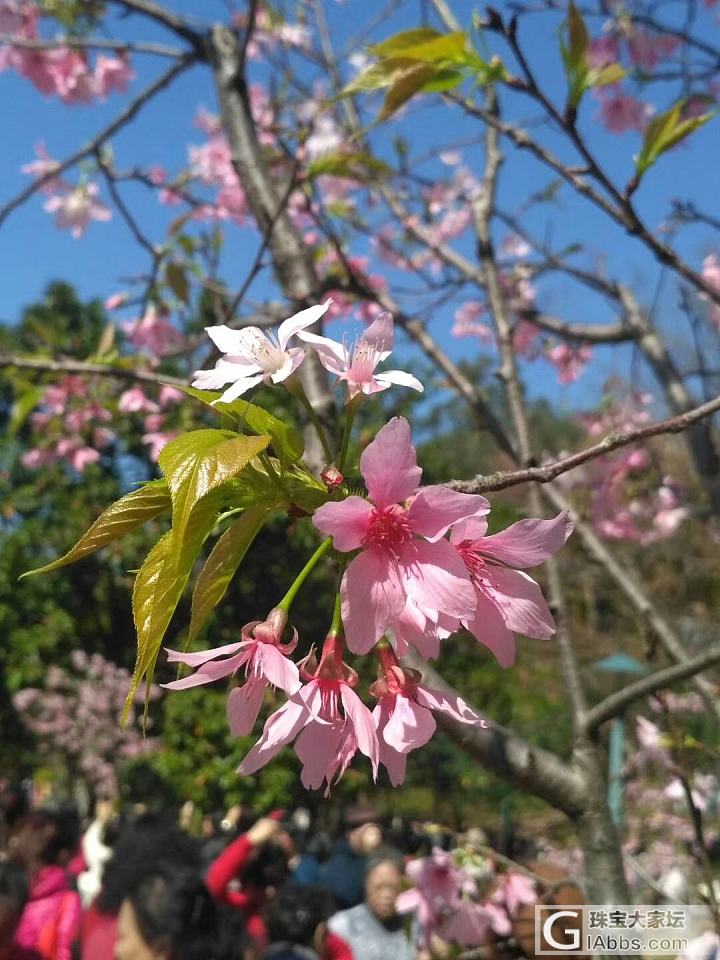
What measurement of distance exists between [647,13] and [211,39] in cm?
127

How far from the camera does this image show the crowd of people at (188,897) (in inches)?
85.5

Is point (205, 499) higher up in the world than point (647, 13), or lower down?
lower down

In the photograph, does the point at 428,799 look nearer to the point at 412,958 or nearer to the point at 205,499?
the point at 412,958

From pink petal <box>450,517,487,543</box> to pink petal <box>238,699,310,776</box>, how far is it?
20 cm

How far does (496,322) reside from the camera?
2.01 meters

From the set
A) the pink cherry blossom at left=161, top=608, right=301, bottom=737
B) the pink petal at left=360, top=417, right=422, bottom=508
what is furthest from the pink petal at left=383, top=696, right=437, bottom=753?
the pink petal at left=360, top=417, right=422, bottom=508

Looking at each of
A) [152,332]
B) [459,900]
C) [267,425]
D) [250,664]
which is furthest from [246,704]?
[152,332]

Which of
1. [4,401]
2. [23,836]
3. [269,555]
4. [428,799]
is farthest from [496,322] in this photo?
[4,401]

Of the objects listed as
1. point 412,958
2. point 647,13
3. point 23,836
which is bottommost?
point 412,958

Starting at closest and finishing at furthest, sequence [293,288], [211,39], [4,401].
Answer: [293,288] < [211,39] < [4,401]

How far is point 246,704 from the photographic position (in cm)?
74

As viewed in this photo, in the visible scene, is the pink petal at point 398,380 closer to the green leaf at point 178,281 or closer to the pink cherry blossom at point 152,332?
the green leaf at point 178,281

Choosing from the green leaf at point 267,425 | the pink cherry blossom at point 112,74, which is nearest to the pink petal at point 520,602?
the green leaf at point 267,425

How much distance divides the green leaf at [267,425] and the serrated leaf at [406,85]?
84 centimetres
